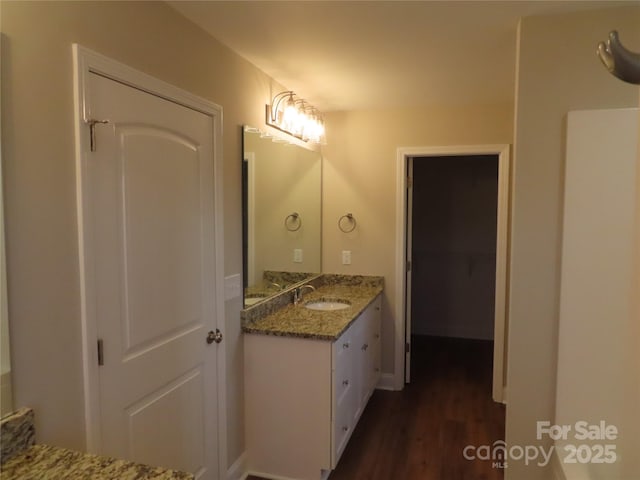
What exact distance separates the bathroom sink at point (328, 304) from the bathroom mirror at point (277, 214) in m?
0.23

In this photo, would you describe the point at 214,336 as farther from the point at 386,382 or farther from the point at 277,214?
the point at 386,382

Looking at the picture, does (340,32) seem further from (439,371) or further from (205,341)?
(439,371)

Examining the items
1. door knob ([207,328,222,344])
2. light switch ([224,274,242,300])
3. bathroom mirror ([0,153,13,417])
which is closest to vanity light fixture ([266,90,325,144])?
light switch ([224,274,242,300])

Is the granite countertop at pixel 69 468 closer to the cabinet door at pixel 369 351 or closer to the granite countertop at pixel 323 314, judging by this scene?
the granite countertop at pixel 323 314

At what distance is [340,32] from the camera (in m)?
2.09

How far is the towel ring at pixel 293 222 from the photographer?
10.5 feet

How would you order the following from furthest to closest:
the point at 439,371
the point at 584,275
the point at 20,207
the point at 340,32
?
the point at 439,371 < the point at 340,32 < the point at 584,275 < the point at 20,207

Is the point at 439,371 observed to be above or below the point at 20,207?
below

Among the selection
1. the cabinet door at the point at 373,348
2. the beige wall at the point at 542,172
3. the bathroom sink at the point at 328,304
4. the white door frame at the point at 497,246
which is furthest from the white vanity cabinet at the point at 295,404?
the white door frame at the point at 497,246

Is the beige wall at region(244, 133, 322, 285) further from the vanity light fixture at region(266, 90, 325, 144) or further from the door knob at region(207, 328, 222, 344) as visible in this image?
the door knob at region(207, 328, 222, 344)


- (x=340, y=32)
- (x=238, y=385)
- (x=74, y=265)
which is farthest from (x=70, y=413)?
(x=340, y=32)

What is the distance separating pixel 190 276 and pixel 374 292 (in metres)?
1.80

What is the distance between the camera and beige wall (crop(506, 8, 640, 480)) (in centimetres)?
191

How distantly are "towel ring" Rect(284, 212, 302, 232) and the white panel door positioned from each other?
3.43 ft
